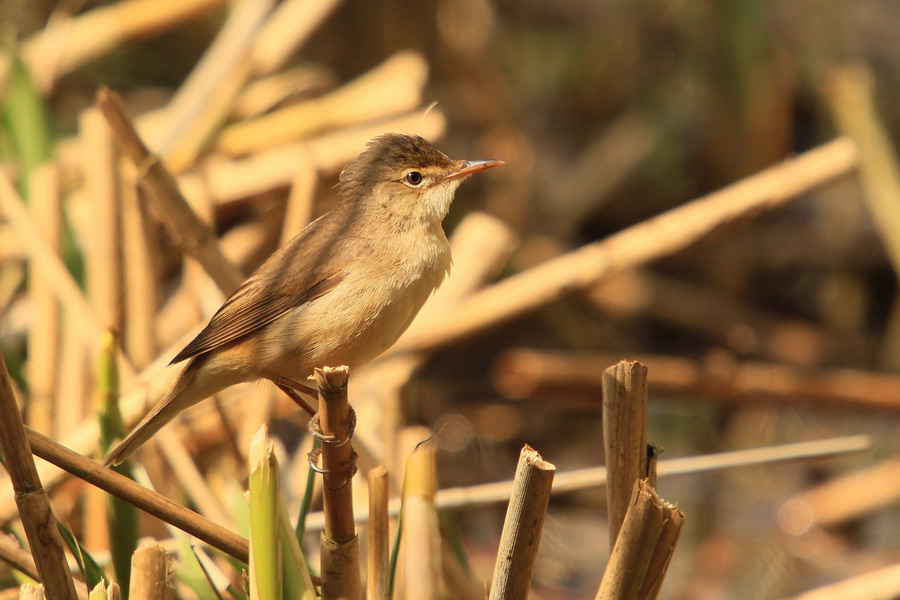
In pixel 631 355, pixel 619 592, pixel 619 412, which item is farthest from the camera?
pixel 631 355

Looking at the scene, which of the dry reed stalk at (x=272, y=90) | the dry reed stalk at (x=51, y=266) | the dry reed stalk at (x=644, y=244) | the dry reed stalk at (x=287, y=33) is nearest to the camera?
the dry reed stalk at (x=51, y=266)

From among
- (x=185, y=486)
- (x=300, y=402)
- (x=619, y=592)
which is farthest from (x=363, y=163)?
(x=619, y=592)

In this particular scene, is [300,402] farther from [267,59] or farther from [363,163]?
[267,59]

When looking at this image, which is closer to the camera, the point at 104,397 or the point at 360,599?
the point at 360,599

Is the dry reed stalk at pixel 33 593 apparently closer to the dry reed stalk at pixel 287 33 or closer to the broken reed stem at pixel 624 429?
the broken reed stem at pixel 624 429

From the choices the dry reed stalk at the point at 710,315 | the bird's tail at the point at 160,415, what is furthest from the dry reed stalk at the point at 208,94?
the dry reed stalk at the point at 710,315

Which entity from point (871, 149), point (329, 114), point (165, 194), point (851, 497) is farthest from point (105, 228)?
point (871, 149)

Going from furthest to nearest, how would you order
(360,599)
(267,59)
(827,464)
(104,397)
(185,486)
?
(827,464), (267,59), (185,486), (104,397), (360,599)
